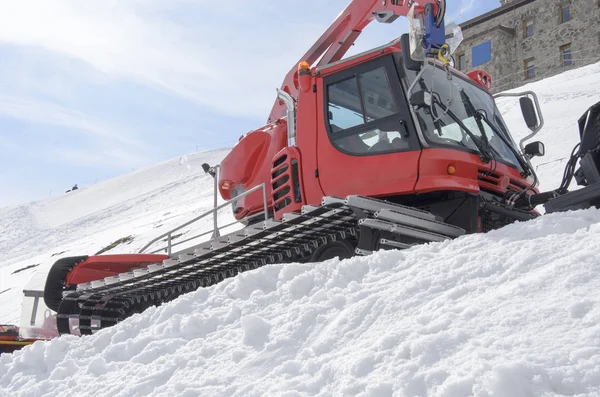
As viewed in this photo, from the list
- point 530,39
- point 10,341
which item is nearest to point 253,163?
point 10,341

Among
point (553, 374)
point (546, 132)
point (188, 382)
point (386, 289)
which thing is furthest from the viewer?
point (546, 132)

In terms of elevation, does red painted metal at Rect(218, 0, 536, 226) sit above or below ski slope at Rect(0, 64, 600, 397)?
above

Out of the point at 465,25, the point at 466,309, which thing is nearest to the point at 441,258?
the point at 466,309

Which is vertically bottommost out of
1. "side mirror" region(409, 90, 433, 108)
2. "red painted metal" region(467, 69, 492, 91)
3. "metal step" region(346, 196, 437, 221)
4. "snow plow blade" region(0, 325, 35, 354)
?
"snow plow blade" region(0, 325, 35, 354)

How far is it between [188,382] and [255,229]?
3168mm

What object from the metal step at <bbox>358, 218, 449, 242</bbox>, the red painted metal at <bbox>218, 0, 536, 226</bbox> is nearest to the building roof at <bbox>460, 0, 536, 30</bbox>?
the red painted metal at <bbox>218, 0, 536, 226</bbox>

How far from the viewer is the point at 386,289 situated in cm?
395

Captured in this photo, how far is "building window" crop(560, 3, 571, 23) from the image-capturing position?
3303 centimetres

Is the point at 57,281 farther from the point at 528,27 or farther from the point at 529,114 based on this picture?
the point at 528,27

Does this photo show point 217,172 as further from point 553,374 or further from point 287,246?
point 553,374

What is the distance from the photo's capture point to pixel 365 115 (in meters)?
6.70

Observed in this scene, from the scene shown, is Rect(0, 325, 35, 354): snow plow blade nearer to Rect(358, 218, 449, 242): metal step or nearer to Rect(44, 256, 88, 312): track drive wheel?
Rect(44, 256, 88, 312): track drive wheel

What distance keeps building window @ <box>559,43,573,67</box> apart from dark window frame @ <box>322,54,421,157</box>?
2918cm

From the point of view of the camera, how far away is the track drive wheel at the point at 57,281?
874cm
